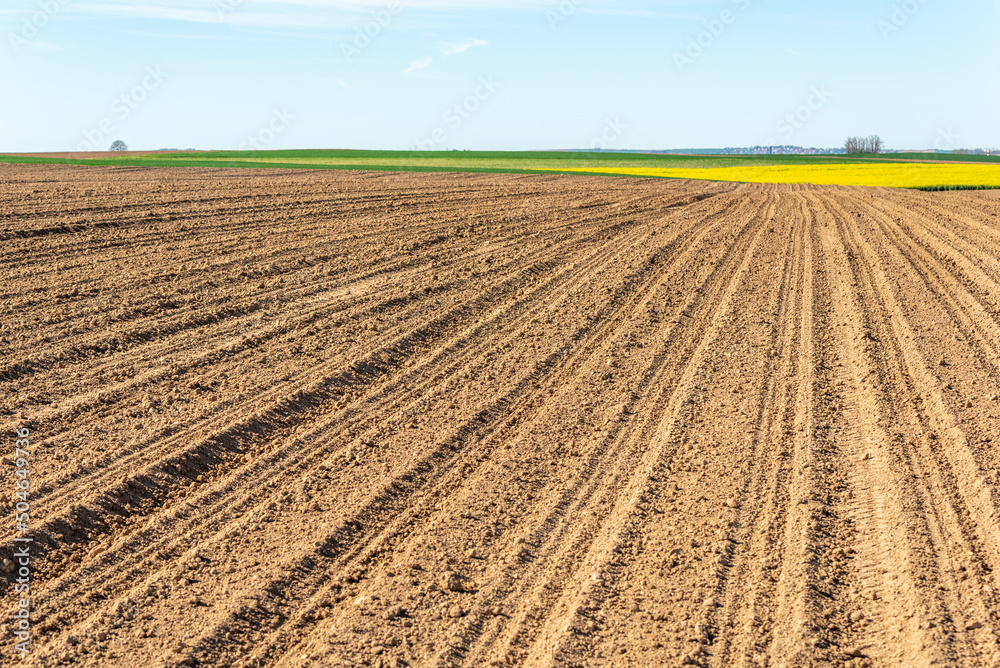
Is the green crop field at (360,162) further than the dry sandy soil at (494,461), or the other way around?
the green crop field at (360,162)

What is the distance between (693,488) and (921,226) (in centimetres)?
1846

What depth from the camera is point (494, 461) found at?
20.9 feet

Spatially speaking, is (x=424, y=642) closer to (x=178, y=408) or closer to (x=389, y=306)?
(x=178, y=408)

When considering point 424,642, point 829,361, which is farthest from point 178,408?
point 829,361

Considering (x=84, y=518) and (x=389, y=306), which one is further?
(x=389, y=306)

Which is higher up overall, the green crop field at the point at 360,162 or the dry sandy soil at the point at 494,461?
the green crop field at the point at 360,162

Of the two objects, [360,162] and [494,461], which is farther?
[360,162]

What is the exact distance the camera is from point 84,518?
205 inches

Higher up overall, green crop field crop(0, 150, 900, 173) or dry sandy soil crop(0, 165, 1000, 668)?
green crop field crop(0, 150, 900, 173)

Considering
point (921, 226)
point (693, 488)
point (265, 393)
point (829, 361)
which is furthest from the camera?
point (921, 226)

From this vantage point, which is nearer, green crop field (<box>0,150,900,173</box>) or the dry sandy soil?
the dry sandy soil

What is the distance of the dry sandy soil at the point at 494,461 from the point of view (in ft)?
14.0

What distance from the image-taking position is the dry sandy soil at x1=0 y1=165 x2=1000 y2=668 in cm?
427

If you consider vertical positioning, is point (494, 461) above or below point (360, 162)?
→ below
